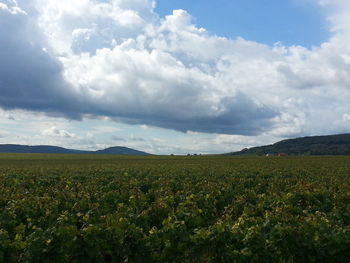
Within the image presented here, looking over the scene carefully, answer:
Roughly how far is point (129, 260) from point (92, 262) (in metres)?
0.86

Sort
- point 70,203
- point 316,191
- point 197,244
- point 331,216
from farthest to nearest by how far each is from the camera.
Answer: point 316,191 → point 70,203 → point 331,216 → point 197,244

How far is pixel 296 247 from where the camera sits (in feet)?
29.9

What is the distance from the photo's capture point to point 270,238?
29.7ft

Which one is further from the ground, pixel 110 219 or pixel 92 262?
pixel 110 219

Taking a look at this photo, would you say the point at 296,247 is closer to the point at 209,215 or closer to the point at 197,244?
the point at 197,244

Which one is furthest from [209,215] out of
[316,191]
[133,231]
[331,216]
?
[316,191]

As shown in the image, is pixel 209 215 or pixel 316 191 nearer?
pixel 209 215

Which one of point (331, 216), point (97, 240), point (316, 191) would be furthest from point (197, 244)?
point (316, 191)

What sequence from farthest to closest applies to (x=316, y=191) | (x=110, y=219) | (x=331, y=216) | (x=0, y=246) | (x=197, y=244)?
1. (x=316, y=191)
2. (x=331, y=216)
3. (x=110, y=219)
4. (x=197, y=244)
5. (x=0, y=246)

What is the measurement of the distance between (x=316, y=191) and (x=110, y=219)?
11.8m

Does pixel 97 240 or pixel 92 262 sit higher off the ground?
pixel 97 240

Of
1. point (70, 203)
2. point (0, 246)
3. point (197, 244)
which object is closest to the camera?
point (0, 246)

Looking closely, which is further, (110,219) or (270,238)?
(110,219)

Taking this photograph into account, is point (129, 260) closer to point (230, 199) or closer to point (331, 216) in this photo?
point (331, 216)
